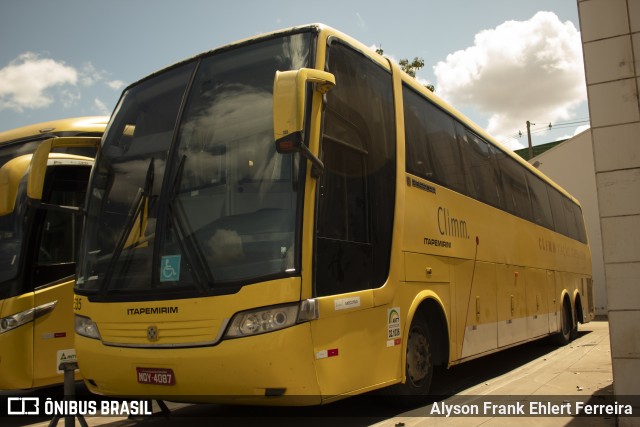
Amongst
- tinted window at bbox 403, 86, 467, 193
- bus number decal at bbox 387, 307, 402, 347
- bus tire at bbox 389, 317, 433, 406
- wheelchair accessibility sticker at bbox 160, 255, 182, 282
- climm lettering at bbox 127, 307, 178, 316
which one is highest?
tinted window at bbox 403, 86, 467, 193

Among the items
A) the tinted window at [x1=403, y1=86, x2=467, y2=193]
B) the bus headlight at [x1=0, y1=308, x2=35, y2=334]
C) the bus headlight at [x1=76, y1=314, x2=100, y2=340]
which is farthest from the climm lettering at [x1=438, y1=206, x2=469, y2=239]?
the bus headlight at [x1=0, y1=308, x2=35, y2=334]

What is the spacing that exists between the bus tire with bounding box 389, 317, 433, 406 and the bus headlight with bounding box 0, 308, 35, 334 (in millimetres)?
4195

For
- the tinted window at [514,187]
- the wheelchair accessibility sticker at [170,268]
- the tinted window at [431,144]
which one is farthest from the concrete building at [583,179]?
the wheelchair accessibility sticker at [170,268]

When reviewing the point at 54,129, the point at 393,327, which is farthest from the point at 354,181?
the point at 54,129

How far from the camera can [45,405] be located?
729 cm

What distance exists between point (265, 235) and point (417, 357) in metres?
2.75

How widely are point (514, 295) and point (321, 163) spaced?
6311mm

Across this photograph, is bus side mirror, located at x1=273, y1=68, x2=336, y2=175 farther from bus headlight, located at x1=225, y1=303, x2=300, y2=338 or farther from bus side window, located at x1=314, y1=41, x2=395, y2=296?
bus headlight, located at x1=225, y1=303, x2=300, y2=338

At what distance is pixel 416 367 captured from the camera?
6406 mm

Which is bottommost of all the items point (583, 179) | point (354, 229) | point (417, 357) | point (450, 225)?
point (417, 357)

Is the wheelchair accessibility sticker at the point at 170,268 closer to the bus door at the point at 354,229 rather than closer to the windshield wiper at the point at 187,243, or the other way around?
the windshield wiper at the point at 187,243

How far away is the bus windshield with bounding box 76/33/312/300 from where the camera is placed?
4648 mm

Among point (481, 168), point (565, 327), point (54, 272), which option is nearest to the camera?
point (54, 272)

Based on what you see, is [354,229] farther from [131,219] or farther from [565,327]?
[565,327]
